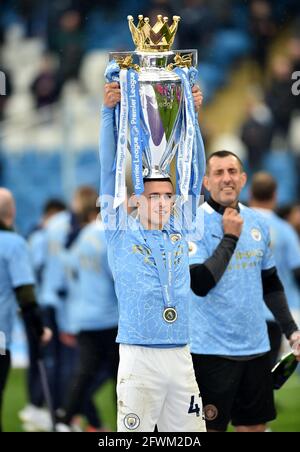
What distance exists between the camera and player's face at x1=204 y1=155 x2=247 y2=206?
7.60 m

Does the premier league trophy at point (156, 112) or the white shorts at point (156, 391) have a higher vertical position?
the premier league trophy at point (156, 112)

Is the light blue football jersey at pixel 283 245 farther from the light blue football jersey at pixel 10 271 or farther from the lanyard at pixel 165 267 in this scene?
the lanyard at pixel 165 267

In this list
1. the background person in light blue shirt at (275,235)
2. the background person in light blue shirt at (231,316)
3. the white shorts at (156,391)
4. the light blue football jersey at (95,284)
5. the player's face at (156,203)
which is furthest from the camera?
the light blue football jersey at (95,284)

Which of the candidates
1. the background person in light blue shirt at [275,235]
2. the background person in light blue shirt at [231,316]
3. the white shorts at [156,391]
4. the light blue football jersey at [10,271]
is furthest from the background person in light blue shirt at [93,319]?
the white shorts at [156,391]

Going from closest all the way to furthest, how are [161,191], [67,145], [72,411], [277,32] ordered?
1. [161,191]
2. [72,411]
3. [67,145]
4. [277,32]

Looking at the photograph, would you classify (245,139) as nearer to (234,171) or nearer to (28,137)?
(28,137)

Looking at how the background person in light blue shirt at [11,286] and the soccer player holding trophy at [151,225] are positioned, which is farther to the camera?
the background person in light blue shirt at [11,286]

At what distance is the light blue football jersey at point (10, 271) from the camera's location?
861cm

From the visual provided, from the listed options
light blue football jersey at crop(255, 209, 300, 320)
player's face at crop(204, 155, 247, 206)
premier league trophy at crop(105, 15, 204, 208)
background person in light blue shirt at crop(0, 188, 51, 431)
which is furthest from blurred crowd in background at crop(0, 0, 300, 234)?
premier league trophy at crop(105, 15, 204, 208)

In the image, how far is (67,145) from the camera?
1562 centimetres

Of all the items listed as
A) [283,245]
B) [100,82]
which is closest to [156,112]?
[283,245]

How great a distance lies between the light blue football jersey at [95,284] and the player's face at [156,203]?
3.69 m

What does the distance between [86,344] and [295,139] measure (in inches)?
276
